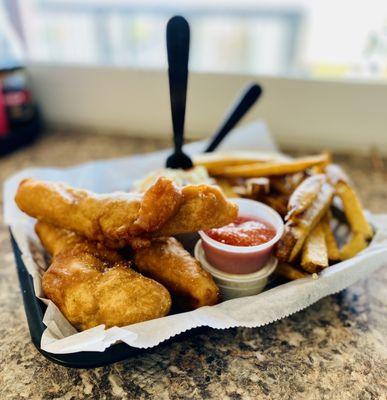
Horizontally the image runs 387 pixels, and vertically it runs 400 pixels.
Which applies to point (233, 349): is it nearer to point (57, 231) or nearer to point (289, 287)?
point (289, 287)

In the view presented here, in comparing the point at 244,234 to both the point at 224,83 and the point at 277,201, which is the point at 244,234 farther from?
the point at 224,83

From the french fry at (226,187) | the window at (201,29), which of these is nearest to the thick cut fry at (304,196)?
the french fry at (226,187)

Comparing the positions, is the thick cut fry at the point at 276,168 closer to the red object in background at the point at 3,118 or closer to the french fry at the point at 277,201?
the french fry at the point at 277,201

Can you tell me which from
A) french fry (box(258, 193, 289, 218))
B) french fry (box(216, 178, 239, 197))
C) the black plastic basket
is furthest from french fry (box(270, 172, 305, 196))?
the black plastic basket

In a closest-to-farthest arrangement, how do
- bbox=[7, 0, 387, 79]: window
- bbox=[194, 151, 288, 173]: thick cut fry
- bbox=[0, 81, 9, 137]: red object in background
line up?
1. bbox=[194, 151, 288, 173]: thick cut fry
2. bbox=[0, 81, 9, 137]: red object in background
3. bbox=[7, 0, 387, 79]: window

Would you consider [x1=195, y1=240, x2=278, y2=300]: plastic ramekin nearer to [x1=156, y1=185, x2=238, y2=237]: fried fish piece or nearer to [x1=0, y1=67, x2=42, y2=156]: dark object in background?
[x1=156, y1=185, x2=238, y2=237]: fried fish piece
